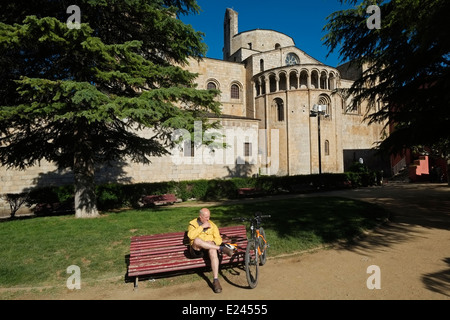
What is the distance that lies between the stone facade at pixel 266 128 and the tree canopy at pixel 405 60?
11.5 metres

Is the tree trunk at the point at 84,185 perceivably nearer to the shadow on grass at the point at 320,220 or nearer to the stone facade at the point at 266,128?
the shadow on grass at the point at 320,220

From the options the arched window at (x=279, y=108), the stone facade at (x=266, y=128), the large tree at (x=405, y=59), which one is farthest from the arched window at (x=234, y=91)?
the large tree at (x=405, y=59)

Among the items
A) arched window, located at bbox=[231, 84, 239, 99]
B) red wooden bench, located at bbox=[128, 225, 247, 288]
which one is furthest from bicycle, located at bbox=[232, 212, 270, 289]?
arched window, located at bbox=[231, 84, 239, 99]

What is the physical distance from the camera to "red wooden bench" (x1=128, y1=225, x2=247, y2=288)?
4762 mm

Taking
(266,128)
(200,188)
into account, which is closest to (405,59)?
(200,188)

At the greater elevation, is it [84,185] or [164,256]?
[84,185]

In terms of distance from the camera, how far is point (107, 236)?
23.4ft

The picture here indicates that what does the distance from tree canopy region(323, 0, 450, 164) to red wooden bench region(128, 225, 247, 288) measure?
8200mm

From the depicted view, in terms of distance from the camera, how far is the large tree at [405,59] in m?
7.92

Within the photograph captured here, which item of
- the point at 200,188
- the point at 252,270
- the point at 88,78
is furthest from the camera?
the point at 200,188

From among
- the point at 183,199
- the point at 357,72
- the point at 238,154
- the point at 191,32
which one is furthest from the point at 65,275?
the point at 357,72

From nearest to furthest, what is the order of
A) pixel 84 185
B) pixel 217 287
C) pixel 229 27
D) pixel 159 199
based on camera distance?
pixel 217 287, pixel 84 185, pixel 159 199, pixel 229 27

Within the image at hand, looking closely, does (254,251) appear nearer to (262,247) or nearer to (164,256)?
(262,247)

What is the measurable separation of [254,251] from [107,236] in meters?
4.40
